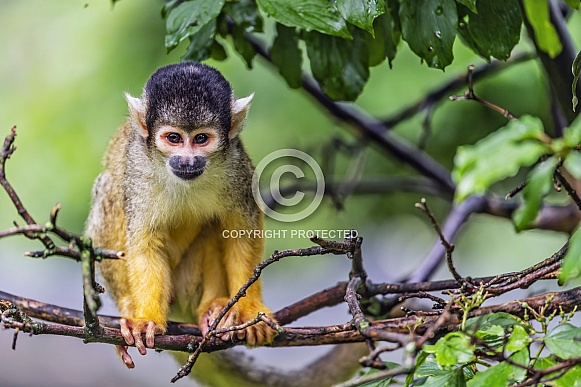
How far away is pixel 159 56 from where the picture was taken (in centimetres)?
622

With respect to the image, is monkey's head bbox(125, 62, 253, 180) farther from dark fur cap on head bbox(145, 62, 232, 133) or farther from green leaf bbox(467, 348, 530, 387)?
green leaf bbox(467, 348, 530, 387)

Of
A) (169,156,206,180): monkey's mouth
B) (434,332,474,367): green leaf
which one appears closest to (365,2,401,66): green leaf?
(169,156,206,180): monkey's mouth

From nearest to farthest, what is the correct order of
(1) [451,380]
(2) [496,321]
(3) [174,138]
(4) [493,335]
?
(1) [451,380] → (4) [493,335] → (2) [496,321] → (3) [174,138]

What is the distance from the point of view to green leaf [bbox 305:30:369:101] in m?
3.53

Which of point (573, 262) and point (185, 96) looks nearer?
point (573, 262)

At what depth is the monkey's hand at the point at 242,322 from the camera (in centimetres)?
348

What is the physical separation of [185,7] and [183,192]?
1.05m

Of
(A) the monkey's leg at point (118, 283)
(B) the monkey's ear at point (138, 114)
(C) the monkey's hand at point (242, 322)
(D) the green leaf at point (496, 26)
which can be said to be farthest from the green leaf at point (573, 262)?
(A) the monkey's leg at point (118, 283)

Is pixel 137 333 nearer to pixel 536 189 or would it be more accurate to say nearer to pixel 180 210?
pixel 180 210

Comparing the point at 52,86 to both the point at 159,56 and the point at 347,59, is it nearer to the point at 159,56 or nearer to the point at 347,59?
the point at 159,56

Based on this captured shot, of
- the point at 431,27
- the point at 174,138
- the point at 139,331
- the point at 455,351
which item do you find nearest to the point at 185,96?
the point at 174,138

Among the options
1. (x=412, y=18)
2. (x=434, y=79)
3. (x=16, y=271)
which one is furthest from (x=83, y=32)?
(x=412, y=18)

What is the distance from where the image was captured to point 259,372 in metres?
4.63

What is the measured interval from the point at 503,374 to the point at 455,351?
13 centimetres
